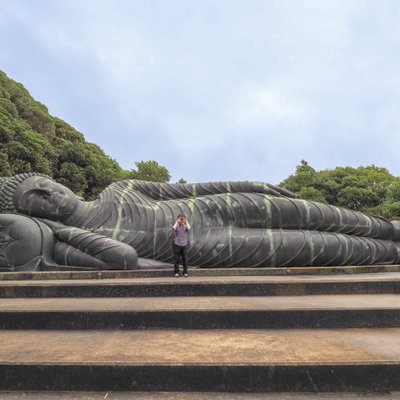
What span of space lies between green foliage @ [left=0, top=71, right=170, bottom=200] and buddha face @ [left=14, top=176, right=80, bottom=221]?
11657mm

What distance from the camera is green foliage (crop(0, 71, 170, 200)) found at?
18000 millimetres

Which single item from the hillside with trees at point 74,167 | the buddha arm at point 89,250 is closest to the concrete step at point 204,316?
the buddha arm at point 89,250

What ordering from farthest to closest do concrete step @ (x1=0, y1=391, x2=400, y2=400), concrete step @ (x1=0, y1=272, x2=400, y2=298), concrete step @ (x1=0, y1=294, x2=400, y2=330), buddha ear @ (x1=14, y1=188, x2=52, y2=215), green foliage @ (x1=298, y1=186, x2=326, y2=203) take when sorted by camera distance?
green foliage @ (x1=298, y1=186, x2=326, y2=203), buddha ear @ (x1=14, y1=188, x2=52, y2=215), concrete step @ (x1=0, y1=272, x2=400, y2=298), concrete step @ (x1=0, y1=294, x2=400, y2=330), concrete step @ (x1=0, y1=391, x2=400, y2=400)

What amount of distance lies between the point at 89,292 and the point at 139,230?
2761mm

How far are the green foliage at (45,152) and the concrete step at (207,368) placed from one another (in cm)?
1642

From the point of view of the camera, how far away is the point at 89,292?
413 cm

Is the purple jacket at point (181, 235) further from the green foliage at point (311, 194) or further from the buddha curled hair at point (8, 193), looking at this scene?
the green foliage at point (311, 194)

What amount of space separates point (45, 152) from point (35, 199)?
13827 mm

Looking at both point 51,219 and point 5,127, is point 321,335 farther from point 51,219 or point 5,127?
point 5,127

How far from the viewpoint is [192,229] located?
272 inches

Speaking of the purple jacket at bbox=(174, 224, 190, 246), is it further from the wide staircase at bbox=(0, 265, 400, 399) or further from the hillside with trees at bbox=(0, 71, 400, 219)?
the hillside with trees at bbox=(0, 71, 400, 219)

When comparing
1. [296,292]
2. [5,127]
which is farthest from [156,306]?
[5,127]

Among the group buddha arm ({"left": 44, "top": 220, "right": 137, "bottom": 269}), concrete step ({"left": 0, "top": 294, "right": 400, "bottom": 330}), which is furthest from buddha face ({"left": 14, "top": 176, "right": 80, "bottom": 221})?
concrete step ({"left": 0, "top": 294, "right": 400, "bottom": 330})

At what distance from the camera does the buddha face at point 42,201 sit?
6.56 metres
